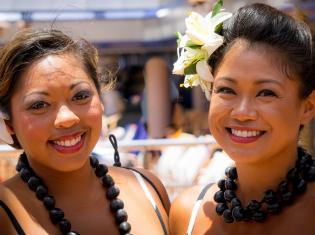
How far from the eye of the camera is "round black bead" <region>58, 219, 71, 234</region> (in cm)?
216

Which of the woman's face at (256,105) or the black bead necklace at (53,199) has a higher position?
the woman's face at (256,105)

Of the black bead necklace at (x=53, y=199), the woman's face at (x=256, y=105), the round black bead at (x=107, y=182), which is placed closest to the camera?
the woman's face at (x=256, y=105)

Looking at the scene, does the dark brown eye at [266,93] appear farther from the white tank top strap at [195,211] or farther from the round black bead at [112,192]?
the round black bead at [112,192]

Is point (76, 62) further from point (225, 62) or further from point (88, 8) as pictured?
point (88, 8)

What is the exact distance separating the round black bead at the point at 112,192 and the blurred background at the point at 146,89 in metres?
1.16

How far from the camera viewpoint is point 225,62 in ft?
6.82

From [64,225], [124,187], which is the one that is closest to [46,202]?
[64,225]

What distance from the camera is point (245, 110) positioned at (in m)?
1.98

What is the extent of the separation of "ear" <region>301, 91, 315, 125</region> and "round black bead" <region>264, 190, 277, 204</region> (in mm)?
268

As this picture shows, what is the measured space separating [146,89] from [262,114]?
6.46 meters

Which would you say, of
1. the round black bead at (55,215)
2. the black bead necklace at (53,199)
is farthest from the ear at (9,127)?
the round black bead at (55,215)

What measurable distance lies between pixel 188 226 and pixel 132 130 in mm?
3792

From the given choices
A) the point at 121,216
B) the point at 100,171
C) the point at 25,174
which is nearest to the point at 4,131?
the point at 25,174

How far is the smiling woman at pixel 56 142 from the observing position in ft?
7.02
